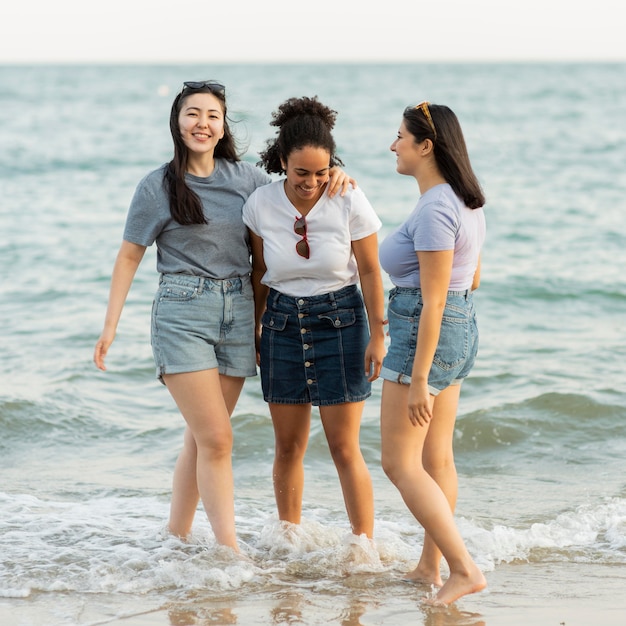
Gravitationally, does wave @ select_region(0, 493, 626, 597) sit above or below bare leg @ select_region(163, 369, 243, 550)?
below

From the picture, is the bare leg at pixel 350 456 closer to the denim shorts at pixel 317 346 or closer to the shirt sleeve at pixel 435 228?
the denim shorts at pixel 317 346

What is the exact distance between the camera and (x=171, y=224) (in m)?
3.93

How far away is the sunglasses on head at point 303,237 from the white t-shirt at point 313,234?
0.02 m

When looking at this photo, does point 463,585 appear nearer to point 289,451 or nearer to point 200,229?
point 289,451

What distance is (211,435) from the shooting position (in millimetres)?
3996

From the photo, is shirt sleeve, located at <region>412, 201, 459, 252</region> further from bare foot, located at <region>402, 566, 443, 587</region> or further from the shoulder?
bare foot, located at <region>402, 566, 443, 587</region>

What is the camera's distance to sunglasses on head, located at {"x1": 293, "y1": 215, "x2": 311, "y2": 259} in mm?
3836

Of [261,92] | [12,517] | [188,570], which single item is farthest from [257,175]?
[261,92]

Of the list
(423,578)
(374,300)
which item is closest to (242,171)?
(374,300)

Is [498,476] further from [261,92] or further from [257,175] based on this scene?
[261,92]

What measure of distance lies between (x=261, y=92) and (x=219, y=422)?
165ft

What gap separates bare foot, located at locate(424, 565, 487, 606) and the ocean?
10 centimetres

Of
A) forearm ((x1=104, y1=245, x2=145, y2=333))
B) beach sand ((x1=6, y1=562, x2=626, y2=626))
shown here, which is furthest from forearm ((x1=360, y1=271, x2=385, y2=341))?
beach sand ((x1=6, y1=562, x2=626, y2=626))

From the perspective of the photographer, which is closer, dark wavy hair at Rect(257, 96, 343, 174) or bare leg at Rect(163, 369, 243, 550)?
dark wavy hair at Rect(257, 96, 343, 174)
